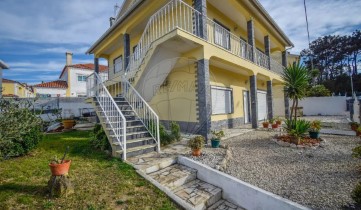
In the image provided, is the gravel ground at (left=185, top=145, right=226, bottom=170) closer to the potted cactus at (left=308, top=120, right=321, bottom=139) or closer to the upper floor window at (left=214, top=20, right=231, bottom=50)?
the potted cactus at (left=308, top=120, right=321, bottom=139)

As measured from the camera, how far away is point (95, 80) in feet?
28.7

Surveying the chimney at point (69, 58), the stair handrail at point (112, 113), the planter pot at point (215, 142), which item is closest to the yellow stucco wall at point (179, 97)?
the planter pot at point (215, 142)

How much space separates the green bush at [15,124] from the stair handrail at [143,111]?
3.19 m

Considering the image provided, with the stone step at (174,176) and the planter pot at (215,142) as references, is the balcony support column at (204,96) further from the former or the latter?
the stone step at (174,176)

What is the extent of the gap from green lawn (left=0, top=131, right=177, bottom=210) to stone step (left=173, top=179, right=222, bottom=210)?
423 mm

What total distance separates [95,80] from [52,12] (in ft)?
10.4

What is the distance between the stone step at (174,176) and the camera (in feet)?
14.6

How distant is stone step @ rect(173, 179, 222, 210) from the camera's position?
387 centimetres

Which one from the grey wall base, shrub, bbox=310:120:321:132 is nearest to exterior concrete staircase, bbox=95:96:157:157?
the grey wall base

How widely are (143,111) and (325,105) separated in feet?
70.8

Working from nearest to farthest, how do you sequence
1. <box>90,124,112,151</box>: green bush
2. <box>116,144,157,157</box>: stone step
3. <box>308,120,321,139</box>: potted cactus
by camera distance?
<box>116,144,157,157</box>: stone step, <box>90,124,112,151</box>: green bush, <box>308,120,321,139</box>: potted cactus

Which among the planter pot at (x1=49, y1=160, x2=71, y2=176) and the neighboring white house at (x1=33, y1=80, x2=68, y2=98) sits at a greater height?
the neighboring white house at (x1=33, y1=80, x2=68, y2=98)

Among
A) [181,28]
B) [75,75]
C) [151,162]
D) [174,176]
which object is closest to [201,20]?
[181,28]

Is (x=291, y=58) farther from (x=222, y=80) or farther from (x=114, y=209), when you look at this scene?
(x=114, y=209)
